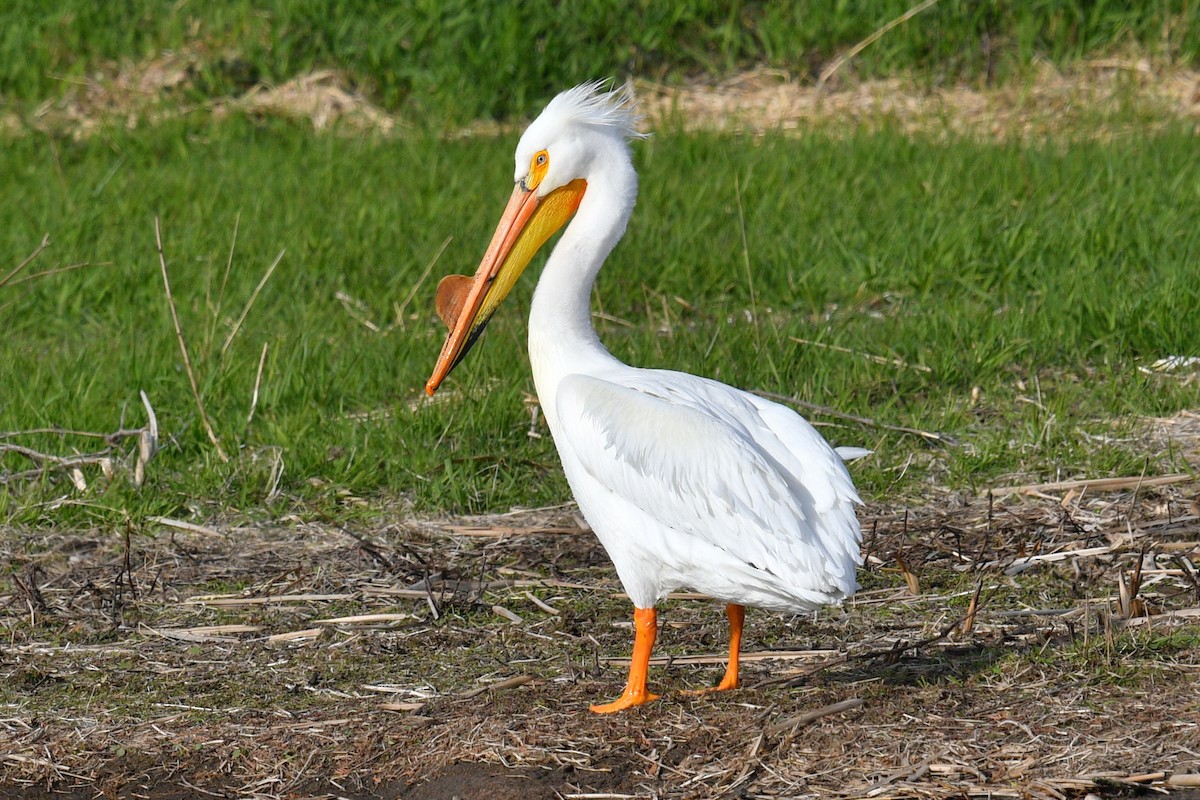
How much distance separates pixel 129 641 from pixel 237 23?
25.4ft

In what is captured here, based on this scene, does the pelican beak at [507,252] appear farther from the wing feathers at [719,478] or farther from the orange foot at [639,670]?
the orange foot at [639,670]

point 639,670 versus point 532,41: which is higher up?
point 532,41

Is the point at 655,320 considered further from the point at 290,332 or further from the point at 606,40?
the point at 606,40

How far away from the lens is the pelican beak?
14.5 ft

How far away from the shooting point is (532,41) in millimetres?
10727

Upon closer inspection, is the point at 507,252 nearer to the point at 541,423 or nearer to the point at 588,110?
the point at 588,110

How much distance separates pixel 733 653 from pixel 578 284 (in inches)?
41.9

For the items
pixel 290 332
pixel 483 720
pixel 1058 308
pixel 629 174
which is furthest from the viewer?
pixel 290 332

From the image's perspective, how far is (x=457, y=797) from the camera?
136 inches

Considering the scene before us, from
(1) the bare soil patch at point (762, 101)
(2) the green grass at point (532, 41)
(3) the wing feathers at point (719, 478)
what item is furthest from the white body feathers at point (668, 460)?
(2) the green grass at point (532, 41)

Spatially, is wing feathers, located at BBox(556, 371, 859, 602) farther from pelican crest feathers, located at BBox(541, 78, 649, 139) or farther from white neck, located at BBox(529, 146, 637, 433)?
pelican crest feathers, located at BBox(541, 78, 649, 139)

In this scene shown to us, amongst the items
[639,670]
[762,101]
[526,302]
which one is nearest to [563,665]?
[639,670]

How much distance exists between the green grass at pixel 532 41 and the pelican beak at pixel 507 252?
6329 mm

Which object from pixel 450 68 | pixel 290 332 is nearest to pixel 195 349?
pixel 290 332
